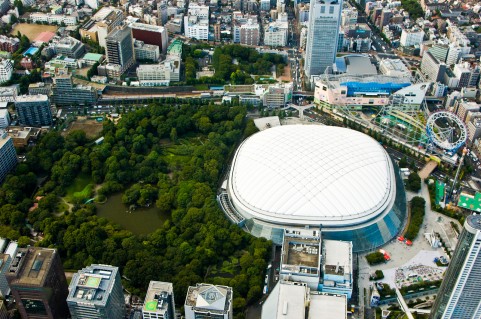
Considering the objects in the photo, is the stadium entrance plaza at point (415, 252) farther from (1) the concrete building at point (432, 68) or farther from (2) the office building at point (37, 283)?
(1) the concrete building at point (432, 68)

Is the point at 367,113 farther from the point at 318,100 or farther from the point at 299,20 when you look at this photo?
the point at 299,20

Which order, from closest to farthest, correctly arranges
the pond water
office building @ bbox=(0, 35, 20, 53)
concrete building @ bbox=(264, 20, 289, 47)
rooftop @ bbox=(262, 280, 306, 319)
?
rooftop @ bbox=(262, 280, 306, 319) → the pond water → office building @ bbox=(0, 35, 20, 53) → concrete building @ bbox=(264, 20, 289, 47)

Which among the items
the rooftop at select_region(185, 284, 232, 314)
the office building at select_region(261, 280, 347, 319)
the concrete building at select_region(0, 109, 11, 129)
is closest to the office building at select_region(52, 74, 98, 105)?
the concrete building at select_region(0, 109, 11, 129)

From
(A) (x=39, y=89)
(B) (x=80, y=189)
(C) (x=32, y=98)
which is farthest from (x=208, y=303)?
(A) (x=39, y=89)

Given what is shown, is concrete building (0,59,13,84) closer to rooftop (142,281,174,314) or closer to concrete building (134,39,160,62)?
concrete building (134,39,160,62)

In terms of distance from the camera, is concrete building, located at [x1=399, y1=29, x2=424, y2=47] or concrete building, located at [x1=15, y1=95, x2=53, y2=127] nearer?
concrete building, located at [x1=15, y1=95, x2=53, y2=127]

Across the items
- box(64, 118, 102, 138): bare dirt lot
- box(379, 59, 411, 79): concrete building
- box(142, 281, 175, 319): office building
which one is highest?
box(142, 281, 175, 319): office building

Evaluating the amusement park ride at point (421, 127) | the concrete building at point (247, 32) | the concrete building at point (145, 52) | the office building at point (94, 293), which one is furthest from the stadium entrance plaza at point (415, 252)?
the concrete building at point (145, 52)
